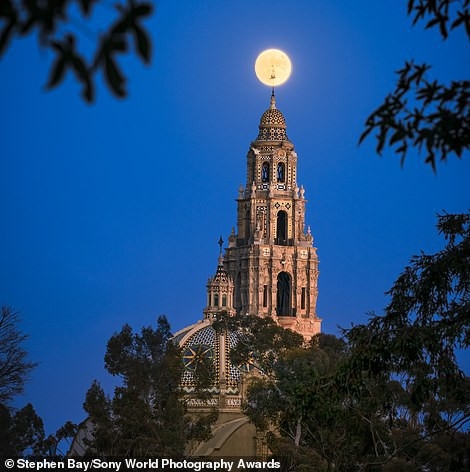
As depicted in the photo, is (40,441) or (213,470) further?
(40,441)

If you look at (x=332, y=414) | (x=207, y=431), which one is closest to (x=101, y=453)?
(x=207, y=431)

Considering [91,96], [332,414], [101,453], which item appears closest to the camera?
[91,96]

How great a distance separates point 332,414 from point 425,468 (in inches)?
457

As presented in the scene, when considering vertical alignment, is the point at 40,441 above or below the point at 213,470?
above

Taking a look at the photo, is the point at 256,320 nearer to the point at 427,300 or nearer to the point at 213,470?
the point at 213,470

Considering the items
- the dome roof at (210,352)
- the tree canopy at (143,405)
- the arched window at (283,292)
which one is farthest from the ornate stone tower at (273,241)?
the tree canopy at (143,405)

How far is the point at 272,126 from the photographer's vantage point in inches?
3952

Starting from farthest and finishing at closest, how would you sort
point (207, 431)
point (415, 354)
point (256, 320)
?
point (256, 320), point (207, 431), point (415, 354)

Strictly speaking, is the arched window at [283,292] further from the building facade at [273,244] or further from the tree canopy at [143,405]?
the tree canopy at [143,405]

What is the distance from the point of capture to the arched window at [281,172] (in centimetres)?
9938

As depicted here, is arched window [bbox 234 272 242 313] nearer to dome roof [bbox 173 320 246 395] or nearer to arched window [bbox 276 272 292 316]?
arched window [bbox 276 272 292 316]

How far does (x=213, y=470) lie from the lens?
2039 inches

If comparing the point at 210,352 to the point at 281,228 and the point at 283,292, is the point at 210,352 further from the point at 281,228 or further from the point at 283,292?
the point at 281,228

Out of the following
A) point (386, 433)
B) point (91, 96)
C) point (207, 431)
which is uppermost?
point (207, 431)
